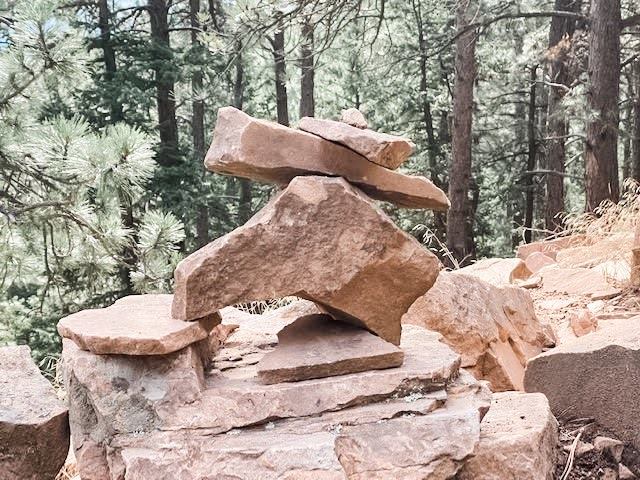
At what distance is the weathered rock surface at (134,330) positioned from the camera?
2.01 m

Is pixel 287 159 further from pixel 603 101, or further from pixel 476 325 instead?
pixel 603 101

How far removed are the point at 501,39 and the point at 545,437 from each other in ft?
50.2

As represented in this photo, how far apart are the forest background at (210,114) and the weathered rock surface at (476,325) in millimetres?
1593

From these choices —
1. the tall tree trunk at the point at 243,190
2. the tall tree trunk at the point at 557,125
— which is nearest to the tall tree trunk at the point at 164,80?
the tall tree trunk at the point at 243,190

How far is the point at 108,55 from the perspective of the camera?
33.4 ft

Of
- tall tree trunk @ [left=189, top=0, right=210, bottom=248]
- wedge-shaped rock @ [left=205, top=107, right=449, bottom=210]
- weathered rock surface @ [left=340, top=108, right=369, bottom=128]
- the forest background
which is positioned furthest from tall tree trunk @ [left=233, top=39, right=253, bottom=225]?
wedge-shaped rock @ [left=205, top=107, right=449, bottom=210]

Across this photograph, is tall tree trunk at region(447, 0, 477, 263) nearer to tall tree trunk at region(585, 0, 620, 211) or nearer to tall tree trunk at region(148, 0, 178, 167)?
tall tree trunk at region(585, 0, 620, 211)

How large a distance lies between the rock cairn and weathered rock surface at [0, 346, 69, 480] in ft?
0.63

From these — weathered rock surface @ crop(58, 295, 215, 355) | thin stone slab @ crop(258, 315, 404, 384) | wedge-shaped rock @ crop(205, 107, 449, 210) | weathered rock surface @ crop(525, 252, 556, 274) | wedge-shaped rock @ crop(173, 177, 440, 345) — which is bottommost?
weathered rock surface @ crop(525, 252, 556, 274)

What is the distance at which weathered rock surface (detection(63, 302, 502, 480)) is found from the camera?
189 cm

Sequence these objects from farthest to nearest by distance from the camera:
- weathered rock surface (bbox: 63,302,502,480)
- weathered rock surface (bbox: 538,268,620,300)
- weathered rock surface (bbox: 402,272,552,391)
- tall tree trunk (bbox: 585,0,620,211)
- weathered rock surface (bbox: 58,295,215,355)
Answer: tall tree trunk (bbox: 585,0,620,211) → weathered rock surface (bbox: 538,268,620,300) → weathered rock surface (bbox: 402,272,552,391) → weathered rock surface (bbox: 58,295,215,355) → weathered rock surface (bbox: 63,302,502,480)

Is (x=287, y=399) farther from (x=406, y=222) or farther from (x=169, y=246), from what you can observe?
(x=406, y=222)

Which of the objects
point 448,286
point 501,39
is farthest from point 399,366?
point 501,39

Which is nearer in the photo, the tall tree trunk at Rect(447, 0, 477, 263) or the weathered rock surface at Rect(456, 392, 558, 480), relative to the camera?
the weathered rock surface at Rect(456, 392, 558, 480)
